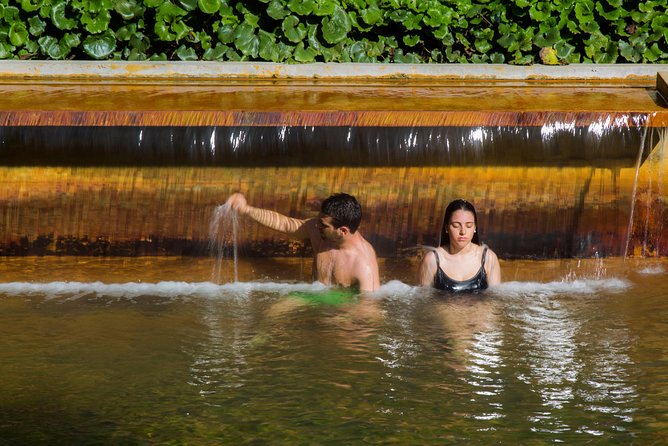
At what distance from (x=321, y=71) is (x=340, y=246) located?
7.25ft

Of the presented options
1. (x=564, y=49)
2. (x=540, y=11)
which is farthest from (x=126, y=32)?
(x=564, y=49)

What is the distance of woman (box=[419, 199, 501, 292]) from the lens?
20.2 feet

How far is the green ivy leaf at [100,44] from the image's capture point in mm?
8406

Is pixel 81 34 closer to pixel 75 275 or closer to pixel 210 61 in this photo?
pixel 210 61

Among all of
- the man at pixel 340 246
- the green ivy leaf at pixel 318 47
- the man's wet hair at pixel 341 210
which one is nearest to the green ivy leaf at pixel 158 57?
the green ivy leaf at pixel 318 47

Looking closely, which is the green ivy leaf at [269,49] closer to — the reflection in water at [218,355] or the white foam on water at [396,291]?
the white foam on water at [396,291]

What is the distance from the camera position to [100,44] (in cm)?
842

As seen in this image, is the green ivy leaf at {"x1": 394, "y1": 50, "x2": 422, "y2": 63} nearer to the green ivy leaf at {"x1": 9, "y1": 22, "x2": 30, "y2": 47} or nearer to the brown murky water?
the brown murky water

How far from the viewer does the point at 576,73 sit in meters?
8.01

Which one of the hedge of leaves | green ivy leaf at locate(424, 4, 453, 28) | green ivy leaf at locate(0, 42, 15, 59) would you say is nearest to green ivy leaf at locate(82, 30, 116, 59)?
the hedge of leaves

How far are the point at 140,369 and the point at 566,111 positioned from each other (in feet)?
10.0

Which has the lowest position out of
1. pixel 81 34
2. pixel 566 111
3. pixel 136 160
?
pixel 136 160

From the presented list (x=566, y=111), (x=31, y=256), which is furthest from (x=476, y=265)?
(x=31, y=256)

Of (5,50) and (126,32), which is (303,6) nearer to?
(126,32)
